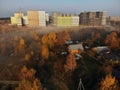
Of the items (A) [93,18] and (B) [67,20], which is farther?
(A) [93,18]

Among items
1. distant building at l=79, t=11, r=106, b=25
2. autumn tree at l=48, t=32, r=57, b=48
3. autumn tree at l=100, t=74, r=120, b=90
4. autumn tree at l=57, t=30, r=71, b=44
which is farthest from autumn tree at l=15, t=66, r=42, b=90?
distant building at l=79, t=11, r=106, b=25

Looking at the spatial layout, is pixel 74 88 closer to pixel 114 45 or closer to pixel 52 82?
pixel 52 82

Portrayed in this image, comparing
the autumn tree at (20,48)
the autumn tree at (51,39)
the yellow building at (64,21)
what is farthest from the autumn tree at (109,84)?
the yellow building at (64,21)

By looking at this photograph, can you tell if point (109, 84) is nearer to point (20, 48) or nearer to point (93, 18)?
point (20, 48)

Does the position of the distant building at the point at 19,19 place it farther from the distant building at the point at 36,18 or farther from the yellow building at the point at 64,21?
the yellow building at the point at 64,21

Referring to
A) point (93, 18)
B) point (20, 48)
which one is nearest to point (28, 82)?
point (20, 48)

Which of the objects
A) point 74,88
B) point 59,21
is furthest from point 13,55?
point 59,21
